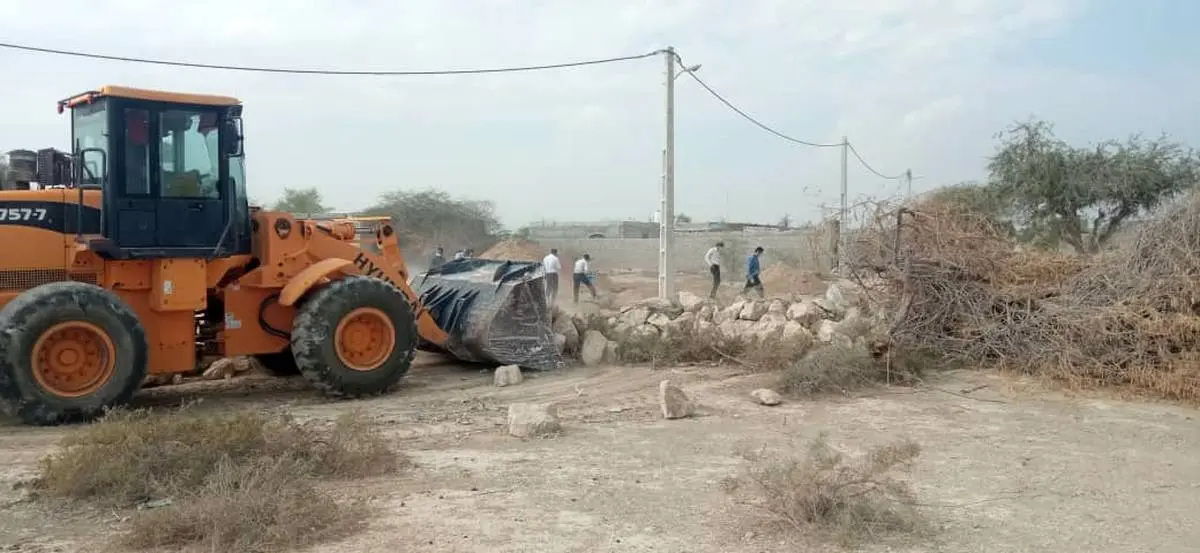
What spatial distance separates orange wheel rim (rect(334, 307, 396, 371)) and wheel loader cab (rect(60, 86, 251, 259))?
1282mm

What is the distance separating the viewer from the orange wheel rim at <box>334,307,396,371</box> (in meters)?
9.34

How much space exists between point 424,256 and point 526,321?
26.0 metres

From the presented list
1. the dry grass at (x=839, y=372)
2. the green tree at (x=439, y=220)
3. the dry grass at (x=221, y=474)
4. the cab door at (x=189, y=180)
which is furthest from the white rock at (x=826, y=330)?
the green tree at (x=439, y=220)

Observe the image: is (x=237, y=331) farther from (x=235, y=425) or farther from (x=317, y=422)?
(x=235, y=425)

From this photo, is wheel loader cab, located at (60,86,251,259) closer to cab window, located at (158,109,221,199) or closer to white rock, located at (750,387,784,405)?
cab window, located at (158,109,221,199)

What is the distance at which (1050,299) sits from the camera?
10.9m

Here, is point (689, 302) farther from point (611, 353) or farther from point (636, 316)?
point (611, 353)

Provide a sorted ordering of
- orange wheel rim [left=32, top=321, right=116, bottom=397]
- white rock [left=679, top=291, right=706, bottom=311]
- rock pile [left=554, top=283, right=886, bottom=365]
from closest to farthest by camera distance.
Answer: orange wheel rim [left=32, top=321, right=116, bottom=397]
rock pile [left=554, top=283, right=886, bottom=365]
white rock [left=679, top=291, right=706, bottom=311]

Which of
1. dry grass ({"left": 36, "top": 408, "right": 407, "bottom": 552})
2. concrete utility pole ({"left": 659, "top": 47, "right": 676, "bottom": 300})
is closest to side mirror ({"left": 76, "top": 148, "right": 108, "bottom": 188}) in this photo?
dry grass ({"left": 36, "top": 408, "right": 407, "bottom": 552})

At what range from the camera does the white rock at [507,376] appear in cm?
1038

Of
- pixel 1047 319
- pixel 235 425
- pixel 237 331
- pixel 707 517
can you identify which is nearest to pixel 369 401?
pixel 237 331

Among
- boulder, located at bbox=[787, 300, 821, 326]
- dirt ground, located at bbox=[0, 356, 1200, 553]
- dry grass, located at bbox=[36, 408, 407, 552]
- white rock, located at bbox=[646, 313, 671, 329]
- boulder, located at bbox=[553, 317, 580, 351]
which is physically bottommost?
dirt ground, located at bbox=[0, 356, 1200, 553]

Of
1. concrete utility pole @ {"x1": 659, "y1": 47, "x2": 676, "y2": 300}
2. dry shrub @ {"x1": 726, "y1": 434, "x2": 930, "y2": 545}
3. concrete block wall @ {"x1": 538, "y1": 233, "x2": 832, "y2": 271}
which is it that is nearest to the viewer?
dry shrub @ {"x1": 726, "y1": 434, "x2": 930, "y2": 545}

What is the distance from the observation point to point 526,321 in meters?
11.2
